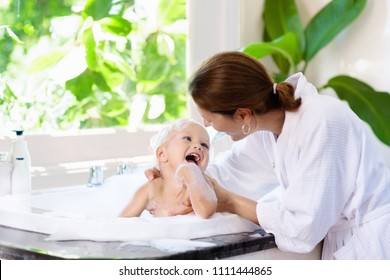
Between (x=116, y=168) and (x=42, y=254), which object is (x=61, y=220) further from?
(x=116, y=168)

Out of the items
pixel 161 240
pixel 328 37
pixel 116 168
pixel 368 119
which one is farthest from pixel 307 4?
pixel 161 240

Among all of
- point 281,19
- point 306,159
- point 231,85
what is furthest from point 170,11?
point 306,159

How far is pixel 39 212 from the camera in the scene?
2.20 m

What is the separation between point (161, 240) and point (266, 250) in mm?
315

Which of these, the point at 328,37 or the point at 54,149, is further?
the point at 328,37

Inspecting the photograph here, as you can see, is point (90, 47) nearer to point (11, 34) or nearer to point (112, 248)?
point (11, 34)

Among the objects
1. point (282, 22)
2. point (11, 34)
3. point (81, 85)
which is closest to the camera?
point (11, 34)

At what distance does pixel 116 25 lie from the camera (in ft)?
10.6

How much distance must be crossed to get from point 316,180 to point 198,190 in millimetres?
332

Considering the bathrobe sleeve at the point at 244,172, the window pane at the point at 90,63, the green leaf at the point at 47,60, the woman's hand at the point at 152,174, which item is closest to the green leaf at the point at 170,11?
the window pane at the point at 90,63

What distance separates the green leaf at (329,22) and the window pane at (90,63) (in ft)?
1.85

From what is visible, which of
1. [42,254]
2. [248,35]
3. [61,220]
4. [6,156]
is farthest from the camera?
[248,35]

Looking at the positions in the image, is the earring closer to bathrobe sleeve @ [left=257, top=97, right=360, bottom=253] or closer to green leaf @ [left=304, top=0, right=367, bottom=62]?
bathrobe sleeve @ [left=257, top=97, right=360, bottom=253]

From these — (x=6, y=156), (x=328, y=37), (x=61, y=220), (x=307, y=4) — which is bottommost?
(x=61, y=220)
